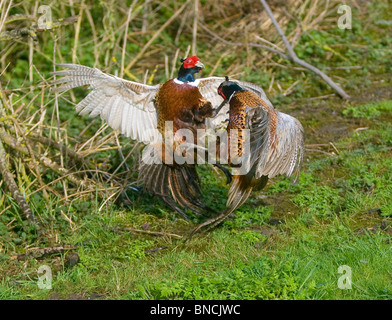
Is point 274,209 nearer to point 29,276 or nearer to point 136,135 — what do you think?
point 136,135

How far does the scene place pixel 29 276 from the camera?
3.99 metres

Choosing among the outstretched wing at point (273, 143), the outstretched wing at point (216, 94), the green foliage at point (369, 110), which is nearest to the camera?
the outstretched wing at point (273, 143)

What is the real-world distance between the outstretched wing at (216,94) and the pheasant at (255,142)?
24cm

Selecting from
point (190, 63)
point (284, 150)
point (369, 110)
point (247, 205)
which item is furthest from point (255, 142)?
point (369, 110)

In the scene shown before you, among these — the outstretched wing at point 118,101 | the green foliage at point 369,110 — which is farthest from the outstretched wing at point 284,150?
the green foliage at point 369,110

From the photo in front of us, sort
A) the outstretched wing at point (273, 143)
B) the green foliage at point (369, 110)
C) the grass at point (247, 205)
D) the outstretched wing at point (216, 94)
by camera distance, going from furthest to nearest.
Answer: the green foliage at point (369, 110), the outstretched wing at point (216, 94), the outstretched wing at point (273, 143), the grass at point (247, 205)

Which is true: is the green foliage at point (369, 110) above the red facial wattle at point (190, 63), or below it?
below

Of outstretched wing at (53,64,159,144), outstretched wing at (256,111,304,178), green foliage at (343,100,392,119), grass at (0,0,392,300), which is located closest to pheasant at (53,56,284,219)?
outstretched wing at (53,64,159,144)

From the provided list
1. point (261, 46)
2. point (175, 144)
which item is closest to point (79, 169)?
point (175, 144)

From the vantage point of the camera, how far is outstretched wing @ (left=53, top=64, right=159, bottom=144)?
4641 millimetres

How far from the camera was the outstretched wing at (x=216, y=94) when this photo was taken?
4719 mm

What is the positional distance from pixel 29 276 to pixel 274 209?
2.02 meters

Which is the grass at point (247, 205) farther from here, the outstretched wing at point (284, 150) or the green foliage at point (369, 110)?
the outstretched wing at point (284, 150)

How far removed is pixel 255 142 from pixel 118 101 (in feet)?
4.29
